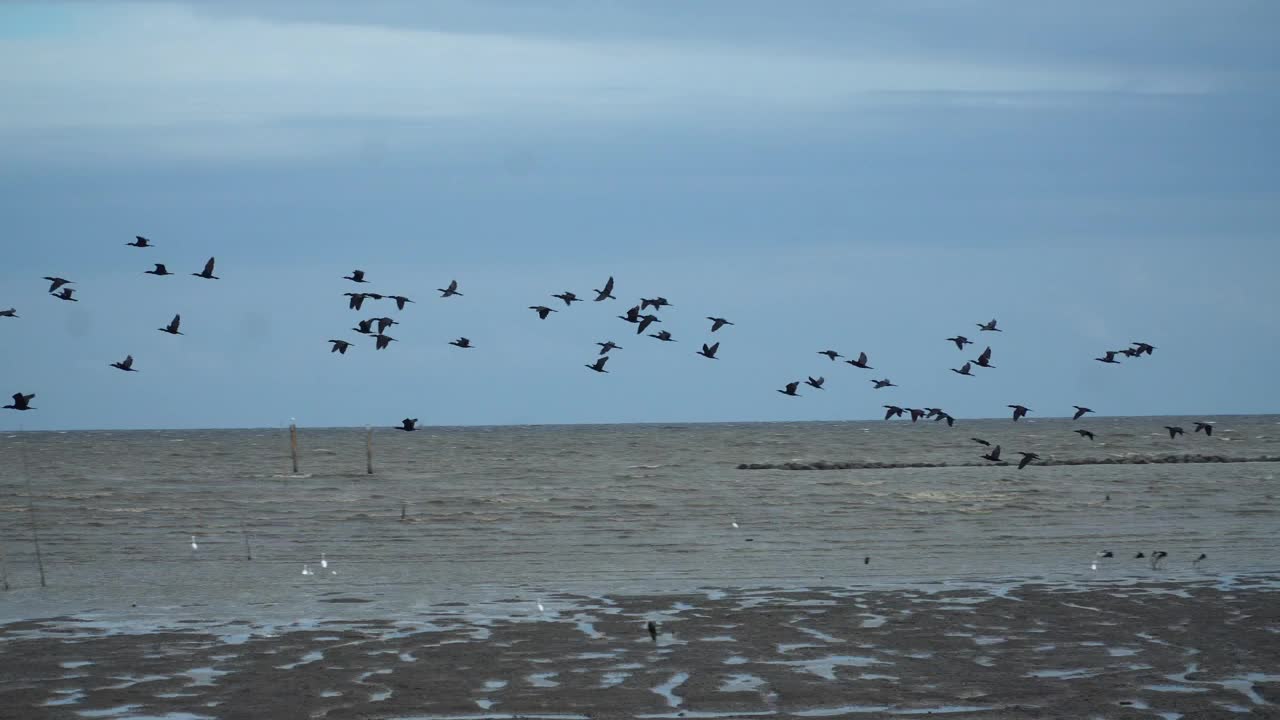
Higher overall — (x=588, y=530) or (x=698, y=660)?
(x=588, y=530)

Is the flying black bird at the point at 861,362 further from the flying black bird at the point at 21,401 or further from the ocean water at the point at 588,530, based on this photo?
the flying black bird at the point at 21,401

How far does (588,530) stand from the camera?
41281 mm

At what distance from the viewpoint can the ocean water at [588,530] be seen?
1131 inches

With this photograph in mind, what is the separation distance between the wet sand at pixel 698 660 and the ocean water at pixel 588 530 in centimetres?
331

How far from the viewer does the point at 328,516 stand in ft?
157

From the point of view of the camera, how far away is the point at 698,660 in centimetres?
1934

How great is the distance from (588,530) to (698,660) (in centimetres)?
2207

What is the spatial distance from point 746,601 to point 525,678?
780 centimetres

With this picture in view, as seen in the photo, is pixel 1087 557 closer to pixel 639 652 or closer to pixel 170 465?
pixel 639 652

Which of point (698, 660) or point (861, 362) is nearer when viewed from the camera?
point (698, 660)

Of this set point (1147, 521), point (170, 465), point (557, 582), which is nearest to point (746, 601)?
point (557, 582)

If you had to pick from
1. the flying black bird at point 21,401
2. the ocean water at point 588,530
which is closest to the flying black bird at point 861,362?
the ocean water at point 588,530

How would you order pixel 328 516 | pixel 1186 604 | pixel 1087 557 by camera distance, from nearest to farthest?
pixel 1186 604
pixel 1087 557
pixel 328 516

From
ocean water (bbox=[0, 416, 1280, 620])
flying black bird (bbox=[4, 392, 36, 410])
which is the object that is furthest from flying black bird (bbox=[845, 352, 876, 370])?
flying black bird (bbox=[4, 392, 36, 410])
